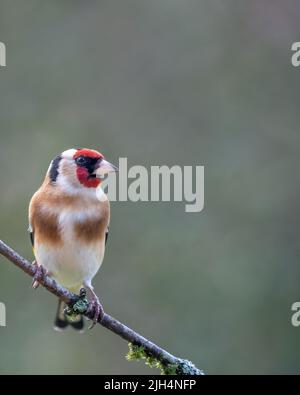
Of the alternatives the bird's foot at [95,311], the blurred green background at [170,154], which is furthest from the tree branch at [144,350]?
the blurred green background at [170,154]

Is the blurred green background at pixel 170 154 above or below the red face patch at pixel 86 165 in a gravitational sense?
above

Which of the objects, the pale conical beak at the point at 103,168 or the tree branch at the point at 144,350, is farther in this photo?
the pale conical beak at the point at 103,168

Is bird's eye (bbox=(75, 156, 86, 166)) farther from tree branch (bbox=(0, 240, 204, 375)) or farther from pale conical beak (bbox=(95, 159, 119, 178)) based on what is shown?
tree branch (bbox=(0, 240, 204, 375))

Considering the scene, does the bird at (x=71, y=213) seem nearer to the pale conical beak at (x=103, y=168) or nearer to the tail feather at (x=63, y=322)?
the pale conical beak at (x=103, y=168)

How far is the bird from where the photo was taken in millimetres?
6051

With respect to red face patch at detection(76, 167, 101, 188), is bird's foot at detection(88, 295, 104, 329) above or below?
below

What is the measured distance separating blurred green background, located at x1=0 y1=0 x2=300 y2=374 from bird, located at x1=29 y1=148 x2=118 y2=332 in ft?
11.7

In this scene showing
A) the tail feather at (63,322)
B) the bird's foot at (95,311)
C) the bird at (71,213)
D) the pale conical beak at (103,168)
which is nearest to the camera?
the bird's foot at (95,311)

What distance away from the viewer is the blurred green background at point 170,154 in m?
9.96

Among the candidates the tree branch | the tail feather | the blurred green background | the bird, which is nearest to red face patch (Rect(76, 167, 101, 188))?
the bird

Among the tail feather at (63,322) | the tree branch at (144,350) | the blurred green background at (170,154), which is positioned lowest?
the tree branch at (144,350)

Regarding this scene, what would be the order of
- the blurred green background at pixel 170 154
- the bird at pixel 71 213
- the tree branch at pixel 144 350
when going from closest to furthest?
the tree branch at pixel 144 350, the bird at pixel 71 213, the blurred green background at pixel 170 154

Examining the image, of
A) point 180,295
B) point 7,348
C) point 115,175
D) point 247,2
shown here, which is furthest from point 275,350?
point 247,2

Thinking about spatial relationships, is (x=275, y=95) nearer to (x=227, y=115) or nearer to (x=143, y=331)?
(x=227, y=115)
